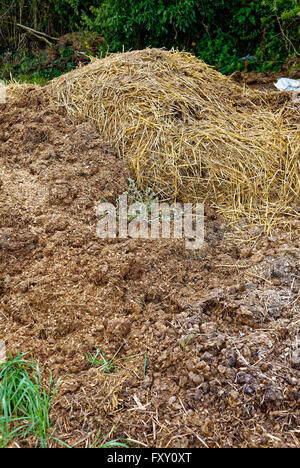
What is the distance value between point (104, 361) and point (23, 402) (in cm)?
36

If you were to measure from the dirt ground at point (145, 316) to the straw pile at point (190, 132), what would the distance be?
0.24m

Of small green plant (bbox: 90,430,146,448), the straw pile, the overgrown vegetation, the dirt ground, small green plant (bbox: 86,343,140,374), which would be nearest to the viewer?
small green plant (bbox: 90,430,146,448)

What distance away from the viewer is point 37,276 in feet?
7.56

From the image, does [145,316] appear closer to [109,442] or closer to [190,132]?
[109,442]

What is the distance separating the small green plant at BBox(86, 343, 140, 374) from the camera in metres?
1.87

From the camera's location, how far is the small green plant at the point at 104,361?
1871mm

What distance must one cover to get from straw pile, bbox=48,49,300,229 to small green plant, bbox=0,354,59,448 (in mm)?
1652

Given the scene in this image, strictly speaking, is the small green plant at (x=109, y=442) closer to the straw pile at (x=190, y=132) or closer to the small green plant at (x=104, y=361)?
the small green plant at (x=104, y=361)

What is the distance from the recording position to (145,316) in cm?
212

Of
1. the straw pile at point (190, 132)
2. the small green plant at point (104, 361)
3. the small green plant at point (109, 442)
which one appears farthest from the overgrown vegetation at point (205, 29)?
the small green plant at point (109, 442)

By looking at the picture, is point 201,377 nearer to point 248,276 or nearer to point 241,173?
point 248,276

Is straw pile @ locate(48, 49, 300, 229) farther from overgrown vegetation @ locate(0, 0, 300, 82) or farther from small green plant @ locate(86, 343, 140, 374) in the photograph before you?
overgrown vegetation @ locate(0, 0, 300, 82)

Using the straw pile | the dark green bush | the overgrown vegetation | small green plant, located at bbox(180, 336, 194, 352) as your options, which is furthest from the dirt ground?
the dark green bush
